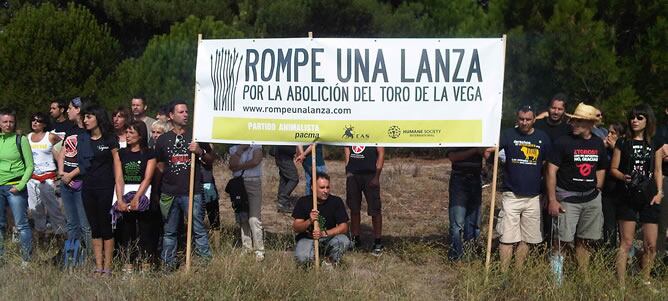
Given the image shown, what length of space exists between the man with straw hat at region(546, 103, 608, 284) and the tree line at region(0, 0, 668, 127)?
5.12 meters

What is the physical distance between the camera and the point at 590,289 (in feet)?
20.3

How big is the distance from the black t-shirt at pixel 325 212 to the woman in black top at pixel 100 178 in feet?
5.33

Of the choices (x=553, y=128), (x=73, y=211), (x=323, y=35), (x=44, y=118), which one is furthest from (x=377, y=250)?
(x=323, y=35)

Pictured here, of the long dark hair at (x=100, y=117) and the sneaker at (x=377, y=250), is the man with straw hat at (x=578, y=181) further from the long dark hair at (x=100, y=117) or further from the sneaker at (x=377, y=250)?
the long dark hair at (x=100, y=117)

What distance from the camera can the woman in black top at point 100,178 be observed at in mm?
6816

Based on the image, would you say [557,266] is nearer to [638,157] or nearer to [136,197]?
[638,157]

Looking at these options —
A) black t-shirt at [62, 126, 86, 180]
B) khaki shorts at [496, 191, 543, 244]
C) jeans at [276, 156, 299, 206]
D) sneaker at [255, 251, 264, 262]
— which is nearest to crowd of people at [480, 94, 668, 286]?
khaki shorts at [496, 191, 543, 244]

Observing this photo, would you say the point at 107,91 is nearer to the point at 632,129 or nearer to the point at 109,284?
the point at 109,284

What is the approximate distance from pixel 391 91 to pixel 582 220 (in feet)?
6.59

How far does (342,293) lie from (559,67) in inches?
291

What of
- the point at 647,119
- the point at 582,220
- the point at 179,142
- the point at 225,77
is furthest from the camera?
the point at 179,142

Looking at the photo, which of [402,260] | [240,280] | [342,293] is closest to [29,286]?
[240,280]

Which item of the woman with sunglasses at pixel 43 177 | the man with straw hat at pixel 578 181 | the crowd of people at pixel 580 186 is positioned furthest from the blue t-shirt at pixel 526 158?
the woman with sunglasses at pixel 43 177

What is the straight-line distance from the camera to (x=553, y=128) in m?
7.30
